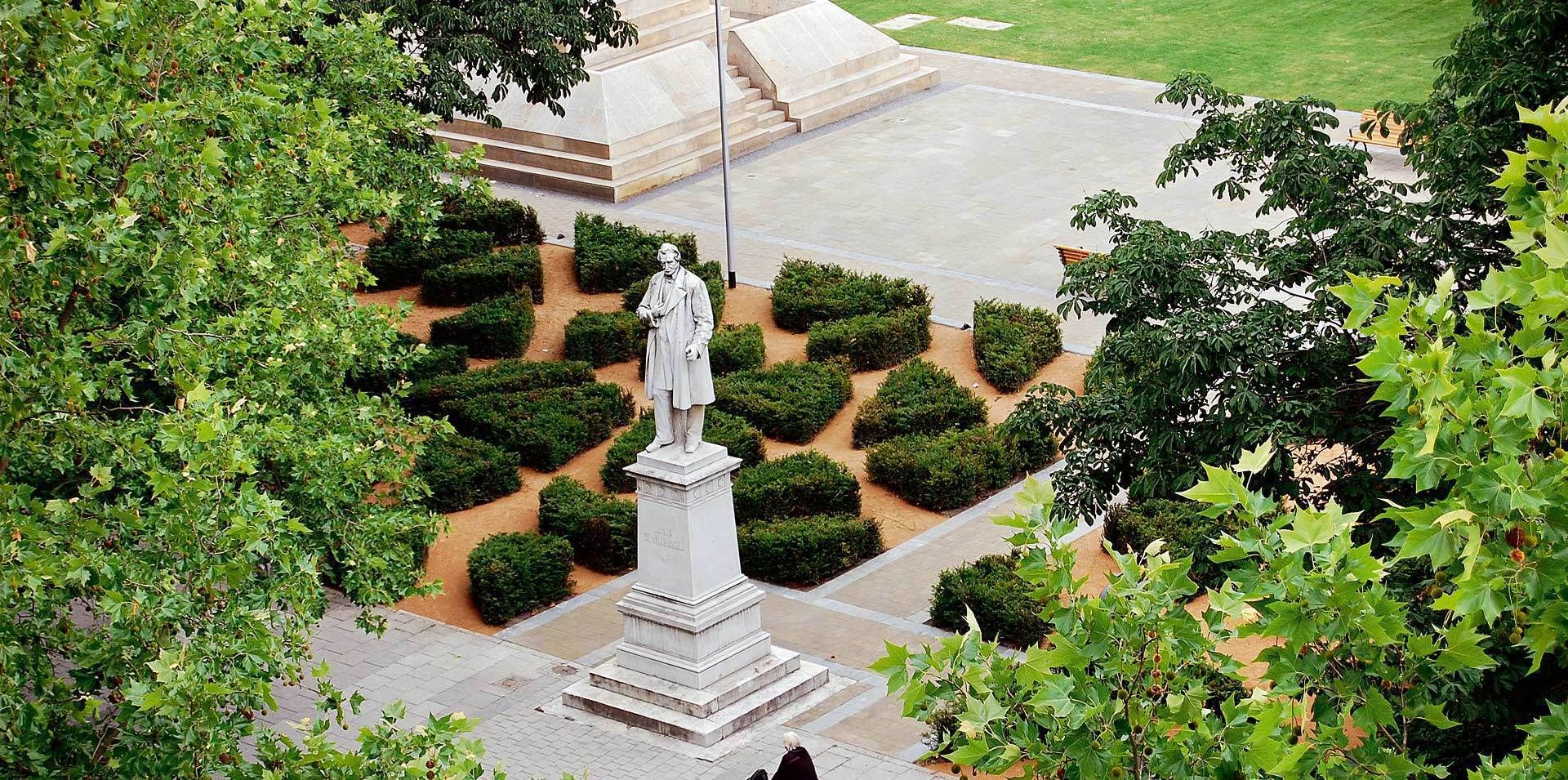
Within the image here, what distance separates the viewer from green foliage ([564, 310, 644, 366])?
79.4 feet

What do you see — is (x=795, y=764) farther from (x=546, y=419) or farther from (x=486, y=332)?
(x=486, y=332)

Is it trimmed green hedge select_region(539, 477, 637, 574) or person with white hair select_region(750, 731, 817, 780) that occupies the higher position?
Answer: person with white hair select_region(750, 731, 817, 780)

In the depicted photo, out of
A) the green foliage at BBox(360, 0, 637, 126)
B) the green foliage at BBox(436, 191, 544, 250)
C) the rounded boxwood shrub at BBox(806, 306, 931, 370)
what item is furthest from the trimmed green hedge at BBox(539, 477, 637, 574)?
the green foliage at BBox(436, 191, 544, 250)

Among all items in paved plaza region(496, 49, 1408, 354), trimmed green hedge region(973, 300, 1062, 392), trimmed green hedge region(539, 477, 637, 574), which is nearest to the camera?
trimmed green hedge region(539, 477, 637, 574)

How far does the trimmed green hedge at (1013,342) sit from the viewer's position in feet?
76.0

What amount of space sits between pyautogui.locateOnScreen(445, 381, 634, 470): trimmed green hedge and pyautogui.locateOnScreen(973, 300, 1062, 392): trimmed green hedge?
4602 millimetres

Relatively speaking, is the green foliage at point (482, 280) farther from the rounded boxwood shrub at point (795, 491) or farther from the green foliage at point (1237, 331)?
the green foliage at point (1237, 331)

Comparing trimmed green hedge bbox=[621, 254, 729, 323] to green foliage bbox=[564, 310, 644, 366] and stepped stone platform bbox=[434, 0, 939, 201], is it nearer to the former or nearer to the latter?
green foliage bbox=[564, 310, 644, 366]

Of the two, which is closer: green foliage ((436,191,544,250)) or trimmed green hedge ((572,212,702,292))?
trimmed green hedge ((572,212,702,292))

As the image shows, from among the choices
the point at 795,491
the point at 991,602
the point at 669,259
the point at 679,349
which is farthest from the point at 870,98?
the point at 669,259

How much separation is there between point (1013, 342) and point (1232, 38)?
19324 millimetres

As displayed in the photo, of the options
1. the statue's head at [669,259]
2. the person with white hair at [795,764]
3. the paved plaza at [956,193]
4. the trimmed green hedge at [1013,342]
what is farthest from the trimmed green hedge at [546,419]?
the person with white hair at [795,764]

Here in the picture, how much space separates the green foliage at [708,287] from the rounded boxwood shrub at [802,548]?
6313mm

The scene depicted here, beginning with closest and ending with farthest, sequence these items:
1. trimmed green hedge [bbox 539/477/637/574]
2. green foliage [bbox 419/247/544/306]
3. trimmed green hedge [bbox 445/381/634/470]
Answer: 1. trimmed green hedge [bbox 539/477/637/574]
2. trimmed green hedge [bbox 445/381/634/470]
3. green foliage [bbox 419/247/544/306]
